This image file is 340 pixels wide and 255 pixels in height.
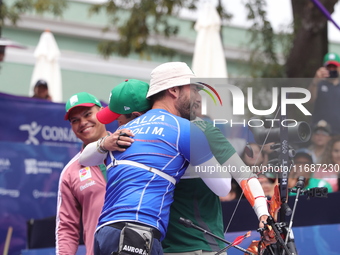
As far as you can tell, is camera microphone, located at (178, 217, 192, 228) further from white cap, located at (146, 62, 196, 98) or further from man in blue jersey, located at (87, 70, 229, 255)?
white cap, located at (146, 62, 196, 98)

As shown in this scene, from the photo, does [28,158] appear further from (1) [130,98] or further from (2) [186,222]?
(2) [186,222]

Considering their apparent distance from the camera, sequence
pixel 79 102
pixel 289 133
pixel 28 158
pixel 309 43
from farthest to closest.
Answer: pixel 309 43
pixel 28 158
pixel 79 102
pixel 289 133

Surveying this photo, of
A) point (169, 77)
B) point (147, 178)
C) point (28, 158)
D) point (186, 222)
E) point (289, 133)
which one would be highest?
point (169, 77)

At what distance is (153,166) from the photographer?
4.30 m

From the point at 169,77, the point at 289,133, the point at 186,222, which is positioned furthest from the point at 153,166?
the point at 289,133

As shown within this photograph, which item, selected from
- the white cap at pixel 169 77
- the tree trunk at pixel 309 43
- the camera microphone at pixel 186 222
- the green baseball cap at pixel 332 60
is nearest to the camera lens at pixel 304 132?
the white cap at pixel 169 77

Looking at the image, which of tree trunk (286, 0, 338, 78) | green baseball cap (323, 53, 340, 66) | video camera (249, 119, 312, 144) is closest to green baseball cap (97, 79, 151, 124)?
video camera (249, 119, 312, 144)

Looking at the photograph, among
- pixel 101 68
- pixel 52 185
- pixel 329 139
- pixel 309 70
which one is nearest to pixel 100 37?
pixel 101 68

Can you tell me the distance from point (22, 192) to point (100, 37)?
16.6m

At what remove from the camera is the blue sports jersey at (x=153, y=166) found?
13.9ft

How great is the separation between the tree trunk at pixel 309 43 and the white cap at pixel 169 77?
7.80 m

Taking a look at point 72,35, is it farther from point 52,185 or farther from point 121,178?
point 121,178

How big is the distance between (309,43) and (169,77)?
8.23m

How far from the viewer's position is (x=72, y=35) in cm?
2516
